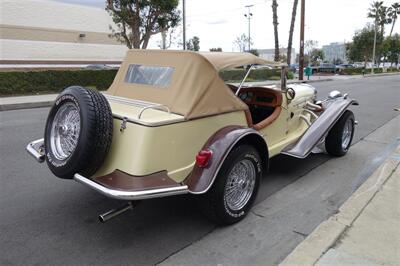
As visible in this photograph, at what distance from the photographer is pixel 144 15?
1877cm

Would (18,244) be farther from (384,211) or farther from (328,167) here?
(328,167)

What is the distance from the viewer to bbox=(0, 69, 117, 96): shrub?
15016 mm

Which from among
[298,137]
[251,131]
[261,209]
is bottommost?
[261,209]

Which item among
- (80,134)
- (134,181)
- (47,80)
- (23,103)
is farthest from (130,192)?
(47,80)

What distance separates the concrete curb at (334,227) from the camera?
9.87 ft

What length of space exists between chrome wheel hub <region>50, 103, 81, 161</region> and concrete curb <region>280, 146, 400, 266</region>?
209 cm

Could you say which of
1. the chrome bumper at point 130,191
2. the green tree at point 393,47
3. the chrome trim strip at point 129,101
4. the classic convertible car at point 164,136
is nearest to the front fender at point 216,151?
the classic convertible car at point 164,136

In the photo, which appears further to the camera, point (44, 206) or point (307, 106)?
point (307, 106)

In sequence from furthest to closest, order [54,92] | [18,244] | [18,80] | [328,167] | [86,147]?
[54,92] → [18,80] → [328,167] → [18,244] → [86,147]

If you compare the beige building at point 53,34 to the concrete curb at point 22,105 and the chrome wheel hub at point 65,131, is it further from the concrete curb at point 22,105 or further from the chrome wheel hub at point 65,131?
the chrome wheel hub at point 65,131

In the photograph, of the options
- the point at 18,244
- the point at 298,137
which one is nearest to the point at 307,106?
the point at 298,137

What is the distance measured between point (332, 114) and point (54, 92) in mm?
13763

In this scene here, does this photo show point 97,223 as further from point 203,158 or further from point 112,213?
point 203,158

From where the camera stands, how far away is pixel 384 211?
153 inches
